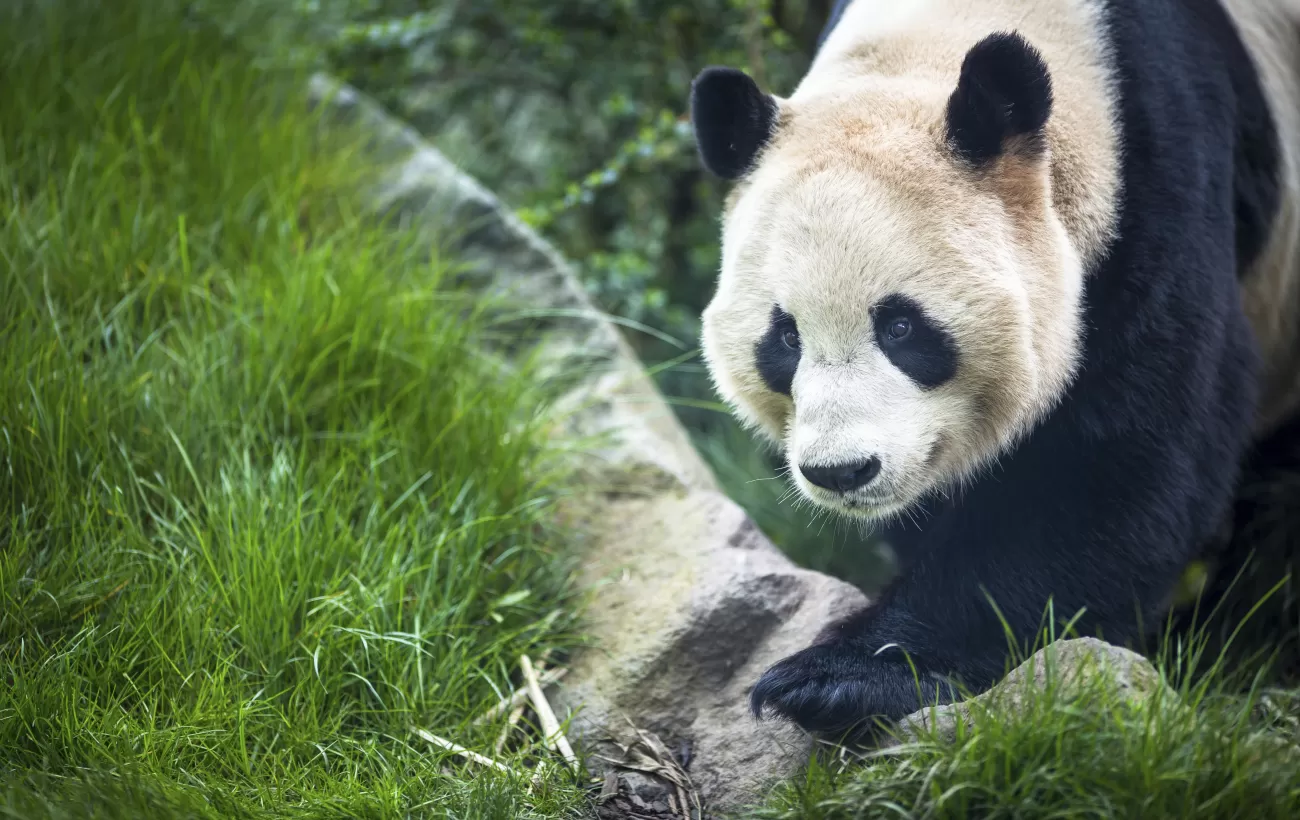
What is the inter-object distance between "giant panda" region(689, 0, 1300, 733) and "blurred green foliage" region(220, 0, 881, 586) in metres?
1.80

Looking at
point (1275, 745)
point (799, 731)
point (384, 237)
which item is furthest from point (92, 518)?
point (1275, 745)

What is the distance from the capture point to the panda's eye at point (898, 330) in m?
2.35

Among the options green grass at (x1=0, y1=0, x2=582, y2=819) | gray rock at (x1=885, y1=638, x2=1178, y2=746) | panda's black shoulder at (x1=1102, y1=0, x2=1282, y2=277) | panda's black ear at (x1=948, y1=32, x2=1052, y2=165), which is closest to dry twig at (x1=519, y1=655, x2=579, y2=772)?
green grass at (x1=0, y1=0, x2=582, y2=819)

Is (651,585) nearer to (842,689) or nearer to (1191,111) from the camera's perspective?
(842,689)

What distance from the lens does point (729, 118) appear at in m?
2.67

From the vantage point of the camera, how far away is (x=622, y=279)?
469cm

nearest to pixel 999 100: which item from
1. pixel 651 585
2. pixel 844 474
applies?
pixel 844 474

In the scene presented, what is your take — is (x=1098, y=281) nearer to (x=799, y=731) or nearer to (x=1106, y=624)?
(x=1106, y=624)

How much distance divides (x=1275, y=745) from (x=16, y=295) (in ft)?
11.2

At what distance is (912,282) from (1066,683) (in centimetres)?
86

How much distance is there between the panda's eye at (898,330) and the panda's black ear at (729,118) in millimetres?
609

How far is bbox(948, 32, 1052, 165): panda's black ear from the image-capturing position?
7.49 feet

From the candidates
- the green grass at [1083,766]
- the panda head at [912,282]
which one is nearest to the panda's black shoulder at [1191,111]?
the panda head at [912,282]

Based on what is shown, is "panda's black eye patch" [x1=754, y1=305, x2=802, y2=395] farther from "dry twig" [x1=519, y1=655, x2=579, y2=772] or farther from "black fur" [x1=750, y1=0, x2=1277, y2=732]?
"dry twig" [x1=519, y1=655, x2=579, y2=772]
